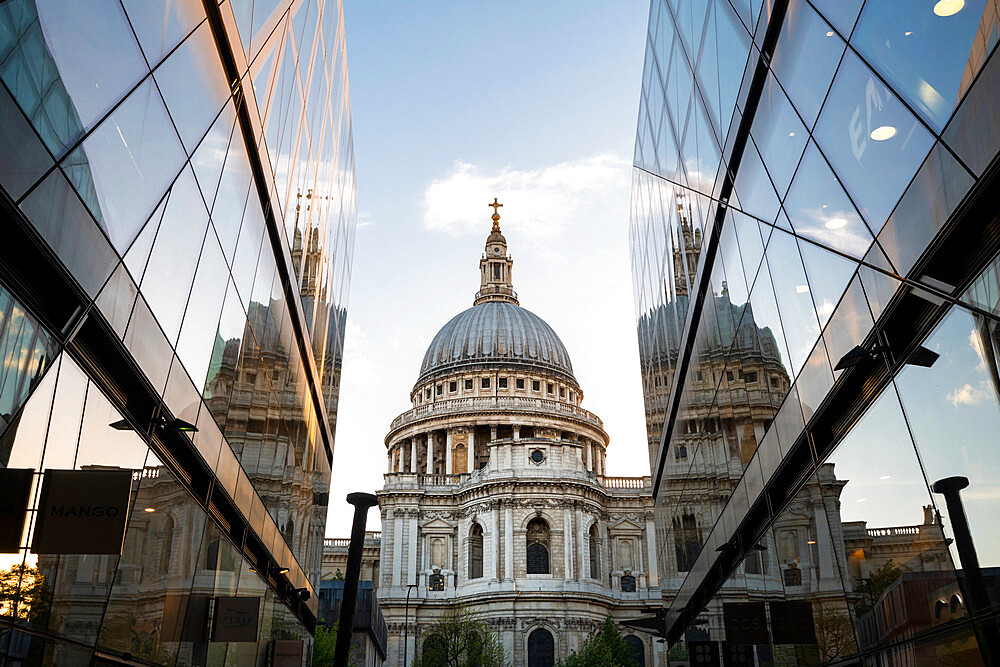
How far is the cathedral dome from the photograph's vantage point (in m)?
106

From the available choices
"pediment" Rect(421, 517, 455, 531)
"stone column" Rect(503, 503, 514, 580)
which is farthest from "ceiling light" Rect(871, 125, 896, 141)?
"pediment" Rect(421, 517, 455, 531)

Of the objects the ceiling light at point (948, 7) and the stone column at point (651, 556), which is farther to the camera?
the stone column at point (651, 556)

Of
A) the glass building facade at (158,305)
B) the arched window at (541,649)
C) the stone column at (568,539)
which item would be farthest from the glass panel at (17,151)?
the stone column at (568,539)

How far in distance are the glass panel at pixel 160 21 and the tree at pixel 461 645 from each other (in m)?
60.3

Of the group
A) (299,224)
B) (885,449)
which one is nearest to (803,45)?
(885,449)

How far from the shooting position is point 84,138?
945 cm

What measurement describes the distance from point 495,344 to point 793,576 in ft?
305

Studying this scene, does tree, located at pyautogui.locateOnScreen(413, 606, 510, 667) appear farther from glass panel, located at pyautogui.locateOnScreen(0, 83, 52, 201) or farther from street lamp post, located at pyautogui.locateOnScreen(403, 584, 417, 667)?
glass panel, located at pyautogui.locateOnScreen(0, 83, 52, 201)

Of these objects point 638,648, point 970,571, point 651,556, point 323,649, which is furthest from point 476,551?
point 970,571

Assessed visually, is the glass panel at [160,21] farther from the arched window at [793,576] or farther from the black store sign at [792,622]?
the black store sign at [792,622]

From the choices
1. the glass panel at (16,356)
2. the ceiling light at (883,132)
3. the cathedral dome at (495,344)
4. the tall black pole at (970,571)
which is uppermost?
the cathedral dome at (495,344)

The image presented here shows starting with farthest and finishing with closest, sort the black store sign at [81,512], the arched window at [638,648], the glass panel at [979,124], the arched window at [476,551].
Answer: the arched window at [476,551]
the arched window at [638,648]
the black store sign at [81,512]
the glass panel at [979,124]

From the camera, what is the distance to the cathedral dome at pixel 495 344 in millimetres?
106188

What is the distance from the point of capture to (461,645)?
6781 cm
